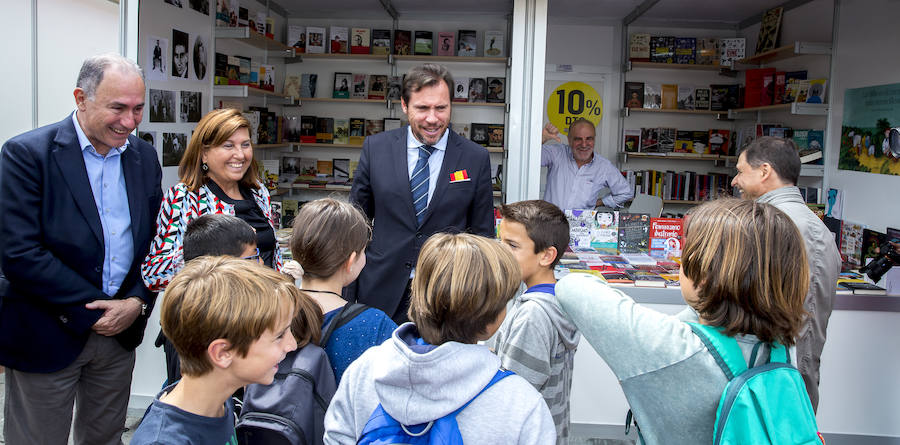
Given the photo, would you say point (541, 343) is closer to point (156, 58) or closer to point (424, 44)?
point (156, 58)

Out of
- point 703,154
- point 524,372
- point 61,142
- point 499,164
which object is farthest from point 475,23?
point 524,372

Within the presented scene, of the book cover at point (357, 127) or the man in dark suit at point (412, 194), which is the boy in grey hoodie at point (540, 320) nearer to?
the man in dark suit at point (412, 194)

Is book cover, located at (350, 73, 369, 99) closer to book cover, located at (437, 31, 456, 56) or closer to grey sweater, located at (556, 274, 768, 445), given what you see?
book cover, located at (437, 31, 456, 56)

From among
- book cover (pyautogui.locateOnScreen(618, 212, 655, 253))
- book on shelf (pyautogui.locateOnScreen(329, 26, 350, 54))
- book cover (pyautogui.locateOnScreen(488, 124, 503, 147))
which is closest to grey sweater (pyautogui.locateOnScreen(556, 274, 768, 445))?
book cover (pyautogui.locateOnScreen(618, 212, 655, 253))

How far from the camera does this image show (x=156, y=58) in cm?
380

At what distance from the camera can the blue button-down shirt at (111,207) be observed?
2.23 m

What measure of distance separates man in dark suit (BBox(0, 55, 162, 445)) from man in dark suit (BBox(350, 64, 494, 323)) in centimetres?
84

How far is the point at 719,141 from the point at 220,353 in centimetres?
659

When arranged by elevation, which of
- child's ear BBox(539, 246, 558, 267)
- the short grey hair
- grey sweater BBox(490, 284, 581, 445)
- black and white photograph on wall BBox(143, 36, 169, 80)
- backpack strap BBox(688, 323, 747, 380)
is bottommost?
Answer: grey sweater BBox(490, 284, 581, 445)

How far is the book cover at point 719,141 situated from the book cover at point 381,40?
347 cm

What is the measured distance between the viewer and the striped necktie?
2666 mm

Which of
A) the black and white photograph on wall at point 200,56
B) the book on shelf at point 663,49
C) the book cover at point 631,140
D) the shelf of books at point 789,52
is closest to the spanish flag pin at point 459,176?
the black and white photograph on wall at point 200,56

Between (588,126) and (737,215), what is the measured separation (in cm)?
429

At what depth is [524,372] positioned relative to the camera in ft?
5.71
